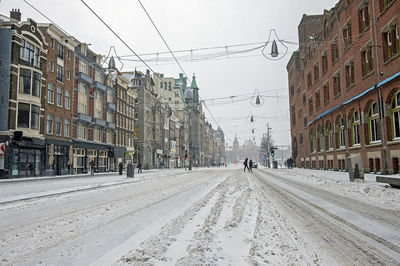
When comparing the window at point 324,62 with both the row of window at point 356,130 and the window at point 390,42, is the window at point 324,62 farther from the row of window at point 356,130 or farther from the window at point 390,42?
the window at point 390,42

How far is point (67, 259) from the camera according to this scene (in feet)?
12.5

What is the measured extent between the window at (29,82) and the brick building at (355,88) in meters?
24.0

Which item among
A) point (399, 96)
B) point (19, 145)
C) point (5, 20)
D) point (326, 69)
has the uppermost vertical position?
point (5, 20)

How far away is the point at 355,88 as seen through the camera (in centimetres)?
Result: 2359

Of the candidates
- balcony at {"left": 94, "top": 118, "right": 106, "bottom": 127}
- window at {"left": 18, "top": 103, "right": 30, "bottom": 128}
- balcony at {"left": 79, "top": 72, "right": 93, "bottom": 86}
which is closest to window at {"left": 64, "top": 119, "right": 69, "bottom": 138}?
balcony at {"left": 94, "top": 118, "right": 106, "bottom": 127}

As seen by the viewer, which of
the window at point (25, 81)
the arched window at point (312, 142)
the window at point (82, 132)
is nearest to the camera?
the window at point (25, 81)

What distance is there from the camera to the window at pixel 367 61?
2105cm

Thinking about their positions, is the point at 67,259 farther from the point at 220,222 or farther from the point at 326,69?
the point at 326,69

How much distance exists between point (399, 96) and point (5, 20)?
3220cm

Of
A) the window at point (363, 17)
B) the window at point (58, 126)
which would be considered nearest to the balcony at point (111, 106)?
the window at point (58, 126)

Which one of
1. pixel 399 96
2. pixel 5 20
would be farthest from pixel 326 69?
pixel 5 20

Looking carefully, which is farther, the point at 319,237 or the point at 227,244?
the point at 319,237

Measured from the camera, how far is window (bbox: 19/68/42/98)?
2794cm

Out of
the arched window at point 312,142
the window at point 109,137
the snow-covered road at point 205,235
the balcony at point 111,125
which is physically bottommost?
the snow-covered road at point 205,235
